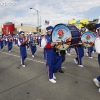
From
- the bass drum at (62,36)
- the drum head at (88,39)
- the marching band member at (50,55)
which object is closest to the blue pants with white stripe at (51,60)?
the marching band member at (50,55)

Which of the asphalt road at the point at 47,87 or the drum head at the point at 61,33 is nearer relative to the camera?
the asphalt road at the point at 47,87

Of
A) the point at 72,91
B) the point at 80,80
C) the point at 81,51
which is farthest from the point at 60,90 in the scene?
the point at 81,51

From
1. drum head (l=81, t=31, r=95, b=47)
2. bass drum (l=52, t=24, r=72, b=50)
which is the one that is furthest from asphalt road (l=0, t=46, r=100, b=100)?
drum head (l=81, t=31, r=95, b=47)

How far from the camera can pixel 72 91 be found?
4.53 metres

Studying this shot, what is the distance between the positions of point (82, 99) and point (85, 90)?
1.90 ft

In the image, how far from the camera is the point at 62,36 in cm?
502

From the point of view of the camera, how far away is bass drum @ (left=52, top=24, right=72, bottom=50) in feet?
16.2

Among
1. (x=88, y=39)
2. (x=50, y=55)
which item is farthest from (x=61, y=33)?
(x=88, y=39)

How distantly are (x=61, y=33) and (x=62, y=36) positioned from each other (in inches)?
4.4

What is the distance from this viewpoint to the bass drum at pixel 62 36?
4941 millimetres

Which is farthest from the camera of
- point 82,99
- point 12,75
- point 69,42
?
point 12,75

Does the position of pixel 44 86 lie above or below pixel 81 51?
below

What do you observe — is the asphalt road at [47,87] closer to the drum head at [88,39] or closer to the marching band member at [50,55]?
the marching band member at [50,55]

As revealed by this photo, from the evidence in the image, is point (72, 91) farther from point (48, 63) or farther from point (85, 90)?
point (48, 63)
